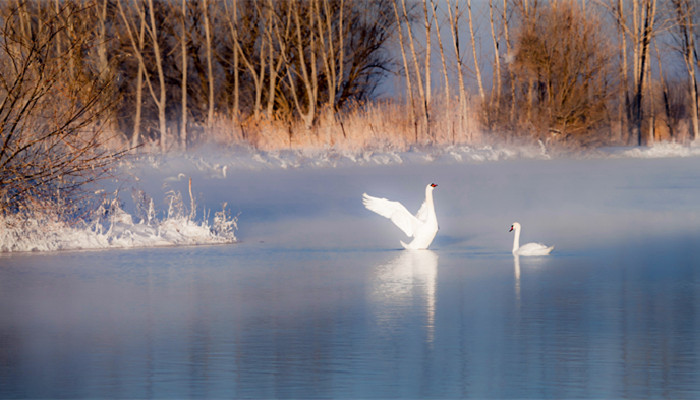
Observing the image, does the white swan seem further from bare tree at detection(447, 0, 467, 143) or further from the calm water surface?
bare tree at detection(447, 0, 467, 143)

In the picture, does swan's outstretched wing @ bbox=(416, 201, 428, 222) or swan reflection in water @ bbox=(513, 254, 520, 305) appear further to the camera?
swan's outstretched wing @ bbox=(416, 201, 428, 222)

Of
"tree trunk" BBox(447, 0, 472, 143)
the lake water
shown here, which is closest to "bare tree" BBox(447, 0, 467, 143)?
"tree trunk" BBox(447, 0, 472, 143)

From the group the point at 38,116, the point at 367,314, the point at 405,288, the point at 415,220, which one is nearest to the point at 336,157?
the point at 415,220

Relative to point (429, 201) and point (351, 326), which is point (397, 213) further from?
point (351, 326)

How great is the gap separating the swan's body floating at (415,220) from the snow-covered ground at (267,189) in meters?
1.07

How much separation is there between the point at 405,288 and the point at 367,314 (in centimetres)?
129

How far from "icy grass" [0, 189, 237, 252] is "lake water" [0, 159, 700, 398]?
18.7 inches

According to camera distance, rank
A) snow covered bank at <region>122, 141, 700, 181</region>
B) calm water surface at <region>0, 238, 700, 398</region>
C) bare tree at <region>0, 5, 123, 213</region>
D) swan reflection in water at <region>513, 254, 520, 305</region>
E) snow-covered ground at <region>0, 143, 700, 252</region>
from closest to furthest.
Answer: calm water surface at <region>0, 238, 700, 398</region> < swan reflection in water at <region>513, 254, 520, 305</region> < bare tree at <region>0, 5, 123, 213</region> < snow-covered ground at <region>0, 143, 700, 252</region> < snow covered bank at <region>122, 141, 700, 181</region>

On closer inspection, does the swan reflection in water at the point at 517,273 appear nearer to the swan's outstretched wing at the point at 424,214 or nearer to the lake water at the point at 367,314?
the lake water at the point at 367,314

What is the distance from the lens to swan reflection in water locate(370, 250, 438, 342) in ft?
23.9

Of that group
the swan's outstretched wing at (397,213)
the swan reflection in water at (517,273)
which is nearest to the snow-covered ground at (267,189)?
the swan's outstretched wing at (397,213)

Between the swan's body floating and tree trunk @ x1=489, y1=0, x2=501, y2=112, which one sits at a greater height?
tree trunk @ x1=489, y1=0, x2=501, y2=112

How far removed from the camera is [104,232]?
483 inches

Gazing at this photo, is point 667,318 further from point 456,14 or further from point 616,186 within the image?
point 456,14
